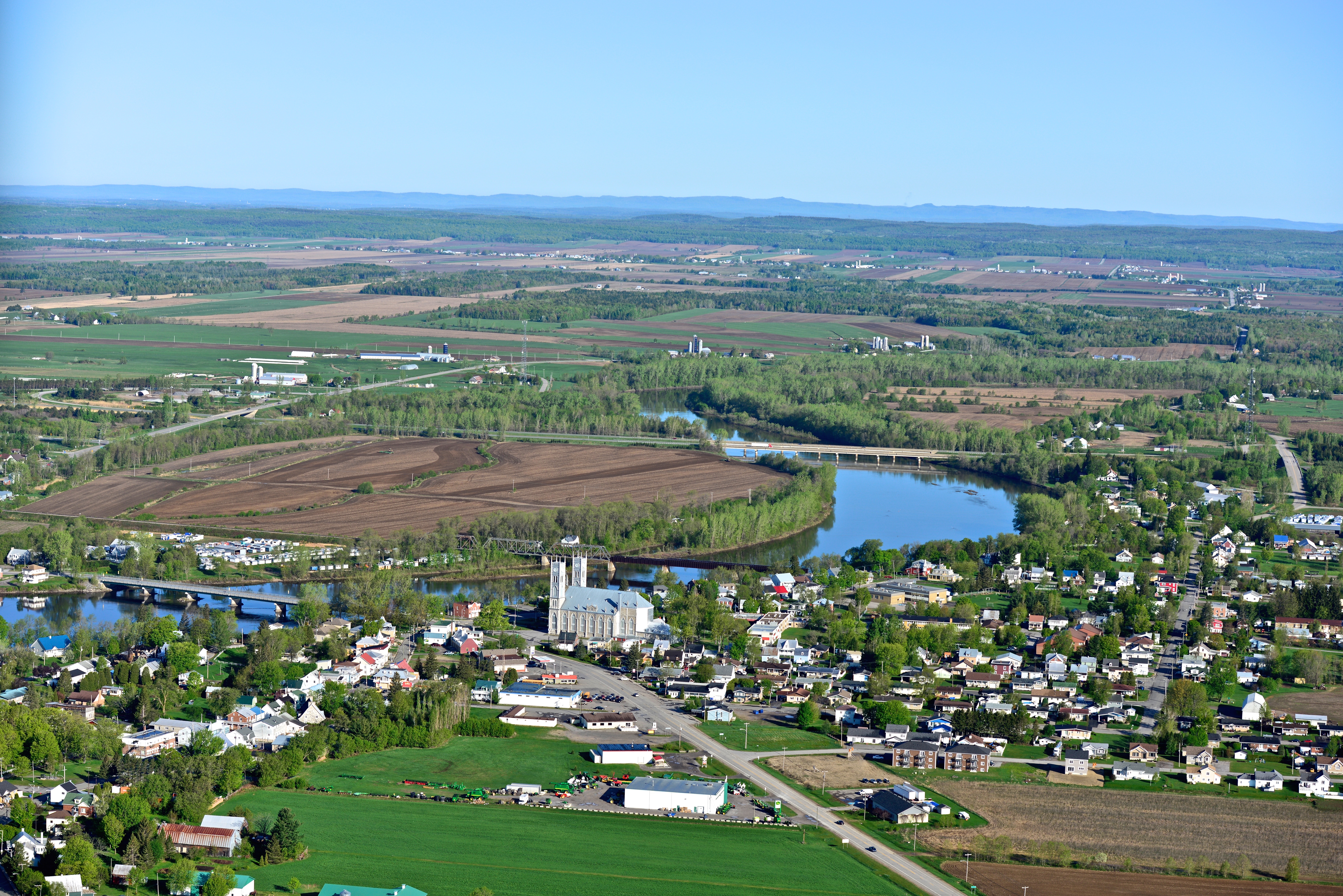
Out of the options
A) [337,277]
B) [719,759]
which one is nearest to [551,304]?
[337,277]

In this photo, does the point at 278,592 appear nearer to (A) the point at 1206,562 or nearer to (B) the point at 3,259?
(A) the point at 1206,562

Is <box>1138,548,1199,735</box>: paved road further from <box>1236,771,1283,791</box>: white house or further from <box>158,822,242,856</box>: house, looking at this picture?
<box>158,822,242,856</box>: house

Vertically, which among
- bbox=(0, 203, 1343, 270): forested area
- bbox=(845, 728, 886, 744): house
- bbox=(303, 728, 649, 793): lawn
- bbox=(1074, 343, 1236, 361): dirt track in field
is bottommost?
bbox=(303, 728, 649, 793): lawn

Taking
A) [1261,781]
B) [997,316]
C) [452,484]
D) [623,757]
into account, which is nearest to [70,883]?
[623,757]

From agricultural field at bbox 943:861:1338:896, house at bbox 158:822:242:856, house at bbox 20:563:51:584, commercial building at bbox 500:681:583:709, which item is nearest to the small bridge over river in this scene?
house at bbox 20:563:51:584

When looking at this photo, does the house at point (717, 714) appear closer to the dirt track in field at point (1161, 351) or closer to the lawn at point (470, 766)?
the lawn at point (470, 766)

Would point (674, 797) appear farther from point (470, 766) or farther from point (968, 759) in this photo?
point (968, 759)
